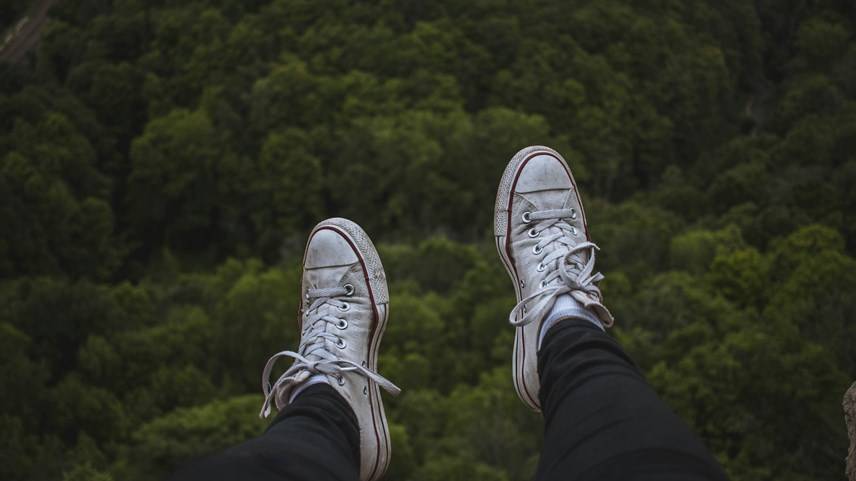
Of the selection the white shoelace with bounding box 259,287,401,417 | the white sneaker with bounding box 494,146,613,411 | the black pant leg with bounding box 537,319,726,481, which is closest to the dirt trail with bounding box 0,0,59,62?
the white shoelace with bounding box 259,287,401,417

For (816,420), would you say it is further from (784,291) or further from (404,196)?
(404,196)

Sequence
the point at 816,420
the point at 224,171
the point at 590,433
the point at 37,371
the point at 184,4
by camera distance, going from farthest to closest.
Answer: the point at 184,4 < the point at 224,171 < the point at 37,371 < the point at 816,420 < the point at 590,433

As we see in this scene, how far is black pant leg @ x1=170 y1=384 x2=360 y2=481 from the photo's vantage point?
2.35m

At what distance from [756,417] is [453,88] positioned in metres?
30.7

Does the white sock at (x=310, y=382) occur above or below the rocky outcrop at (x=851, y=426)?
above

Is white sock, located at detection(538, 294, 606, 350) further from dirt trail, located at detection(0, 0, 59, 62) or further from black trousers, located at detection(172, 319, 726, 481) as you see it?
dirt trail, located at detection(0, 0, 59, 62)

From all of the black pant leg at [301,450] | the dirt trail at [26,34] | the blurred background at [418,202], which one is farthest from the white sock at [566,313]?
the dirt trail at [26,34]

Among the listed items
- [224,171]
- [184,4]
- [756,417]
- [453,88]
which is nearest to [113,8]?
[184,4]

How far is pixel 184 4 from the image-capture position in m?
49.0

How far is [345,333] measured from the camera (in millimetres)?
4195

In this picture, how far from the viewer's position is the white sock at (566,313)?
3.55 m

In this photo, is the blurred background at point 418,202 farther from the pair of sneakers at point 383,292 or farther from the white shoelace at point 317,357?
the white shoelace at point 317,357

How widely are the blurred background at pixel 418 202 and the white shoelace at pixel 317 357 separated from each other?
11.6 metres

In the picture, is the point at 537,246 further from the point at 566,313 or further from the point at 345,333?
the point at 345,333
